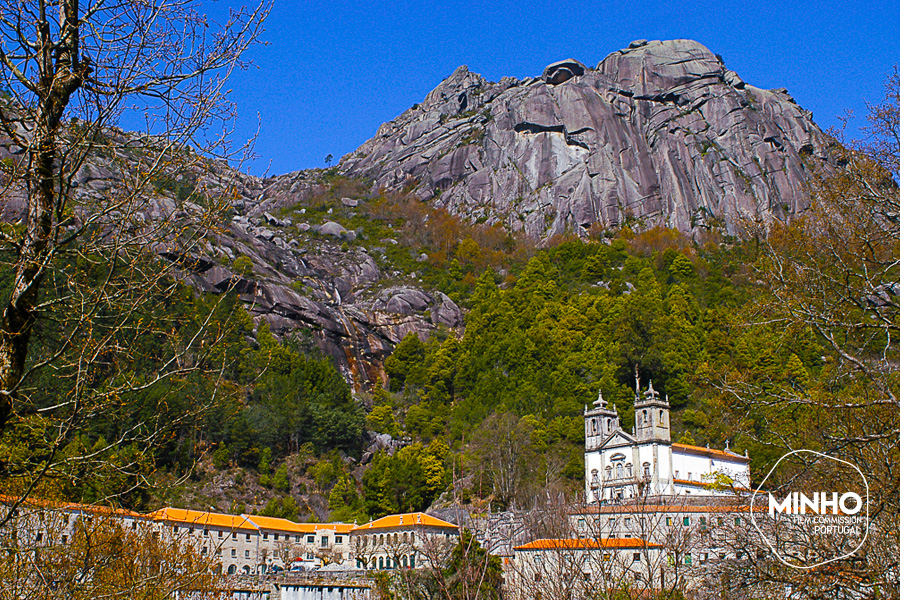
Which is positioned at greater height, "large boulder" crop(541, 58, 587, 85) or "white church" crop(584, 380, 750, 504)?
"large boulder" crop(541, 58, 587, 85)

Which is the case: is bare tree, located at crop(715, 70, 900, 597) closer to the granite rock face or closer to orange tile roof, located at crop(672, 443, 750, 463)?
orange tile roof, located at crop(672, 443, 750, 463)

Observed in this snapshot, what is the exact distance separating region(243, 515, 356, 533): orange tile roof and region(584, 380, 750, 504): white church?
52.3 ft

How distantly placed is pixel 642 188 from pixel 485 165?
2569 cm

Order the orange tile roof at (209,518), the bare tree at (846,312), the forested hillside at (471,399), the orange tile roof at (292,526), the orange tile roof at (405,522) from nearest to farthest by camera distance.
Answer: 1. the bare tree at (846,312)
2. the orange tile roof at (209,518)
3. the orange tile roof at (405,522)
4. the orange tile roof at (292,526)
5. the forested hillside at (471,399)

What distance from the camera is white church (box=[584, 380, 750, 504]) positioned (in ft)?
155

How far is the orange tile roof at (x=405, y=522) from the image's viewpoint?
46781 millimetres

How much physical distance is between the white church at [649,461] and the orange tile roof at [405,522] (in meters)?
9.61

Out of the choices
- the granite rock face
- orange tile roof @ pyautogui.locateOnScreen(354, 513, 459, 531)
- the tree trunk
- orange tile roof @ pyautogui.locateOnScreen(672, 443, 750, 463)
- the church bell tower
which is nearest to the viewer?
the tree trunk

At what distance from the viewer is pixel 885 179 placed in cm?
1084

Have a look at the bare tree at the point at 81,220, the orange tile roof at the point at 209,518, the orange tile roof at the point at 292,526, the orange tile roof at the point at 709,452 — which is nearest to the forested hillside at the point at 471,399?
the orange tile roof at the point at 709,452

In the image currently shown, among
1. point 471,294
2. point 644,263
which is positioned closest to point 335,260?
point 471,294

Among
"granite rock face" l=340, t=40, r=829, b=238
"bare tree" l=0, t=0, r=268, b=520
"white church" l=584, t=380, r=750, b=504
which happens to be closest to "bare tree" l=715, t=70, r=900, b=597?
"bare tree" l=0, t=0, r=268, b=520

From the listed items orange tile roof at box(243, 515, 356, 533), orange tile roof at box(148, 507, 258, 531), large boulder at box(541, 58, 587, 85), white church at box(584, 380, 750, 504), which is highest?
large boulder at box(541, 58, 587, 85)

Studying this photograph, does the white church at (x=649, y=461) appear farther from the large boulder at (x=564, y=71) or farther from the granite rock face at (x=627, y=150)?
the large boulder at (x=564, y=71)
